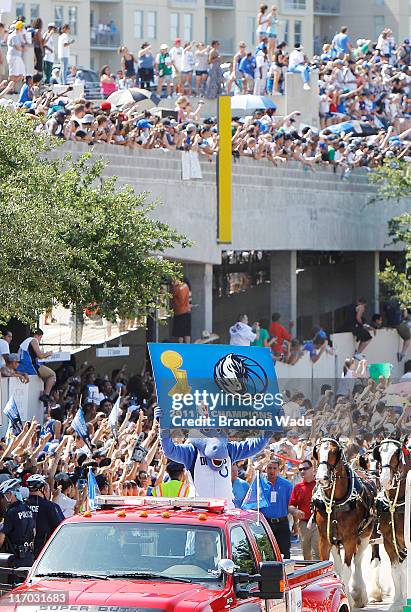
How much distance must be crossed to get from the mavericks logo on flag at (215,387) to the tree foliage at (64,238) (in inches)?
166

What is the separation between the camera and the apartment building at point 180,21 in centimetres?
8881

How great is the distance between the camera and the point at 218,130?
38250mm

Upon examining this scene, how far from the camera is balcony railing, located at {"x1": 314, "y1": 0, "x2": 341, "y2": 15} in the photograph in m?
96.9

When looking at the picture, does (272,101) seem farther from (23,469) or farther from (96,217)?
(23,469)

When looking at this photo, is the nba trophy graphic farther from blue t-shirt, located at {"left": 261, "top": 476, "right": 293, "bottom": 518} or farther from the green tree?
the green tree

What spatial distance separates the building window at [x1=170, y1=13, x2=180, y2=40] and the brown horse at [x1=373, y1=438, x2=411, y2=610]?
243 feet

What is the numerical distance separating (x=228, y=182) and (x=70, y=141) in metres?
7.48

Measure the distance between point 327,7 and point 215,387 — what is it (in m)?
83.5

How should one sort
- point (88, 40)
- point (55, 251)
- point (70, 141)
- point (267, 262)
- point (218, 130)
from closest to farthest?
point (55, 251)
point (70, 141)
point (218, 130)
point (267, 262)
point (88, 40)

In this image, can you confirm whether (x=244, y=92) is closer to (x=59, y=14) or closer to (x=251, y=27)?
(x=59, y=14)

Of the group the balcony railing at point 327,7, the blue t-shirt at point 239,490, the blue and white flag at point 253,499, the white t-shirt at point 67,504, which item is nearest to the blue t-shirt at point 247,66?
the blue t-shirt at point 239,490

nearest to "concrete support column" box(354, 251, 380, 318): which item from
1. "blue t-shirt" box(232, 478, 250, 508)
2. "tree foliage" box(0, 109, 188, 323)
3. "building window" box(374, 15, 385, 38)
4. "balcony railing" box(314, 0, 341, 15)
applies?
"tree foliage" box(0, 109, 188, 323)

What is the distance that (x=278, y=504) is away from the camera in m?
17.2

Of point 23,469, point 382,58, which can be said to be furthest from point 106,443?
point 382,58
